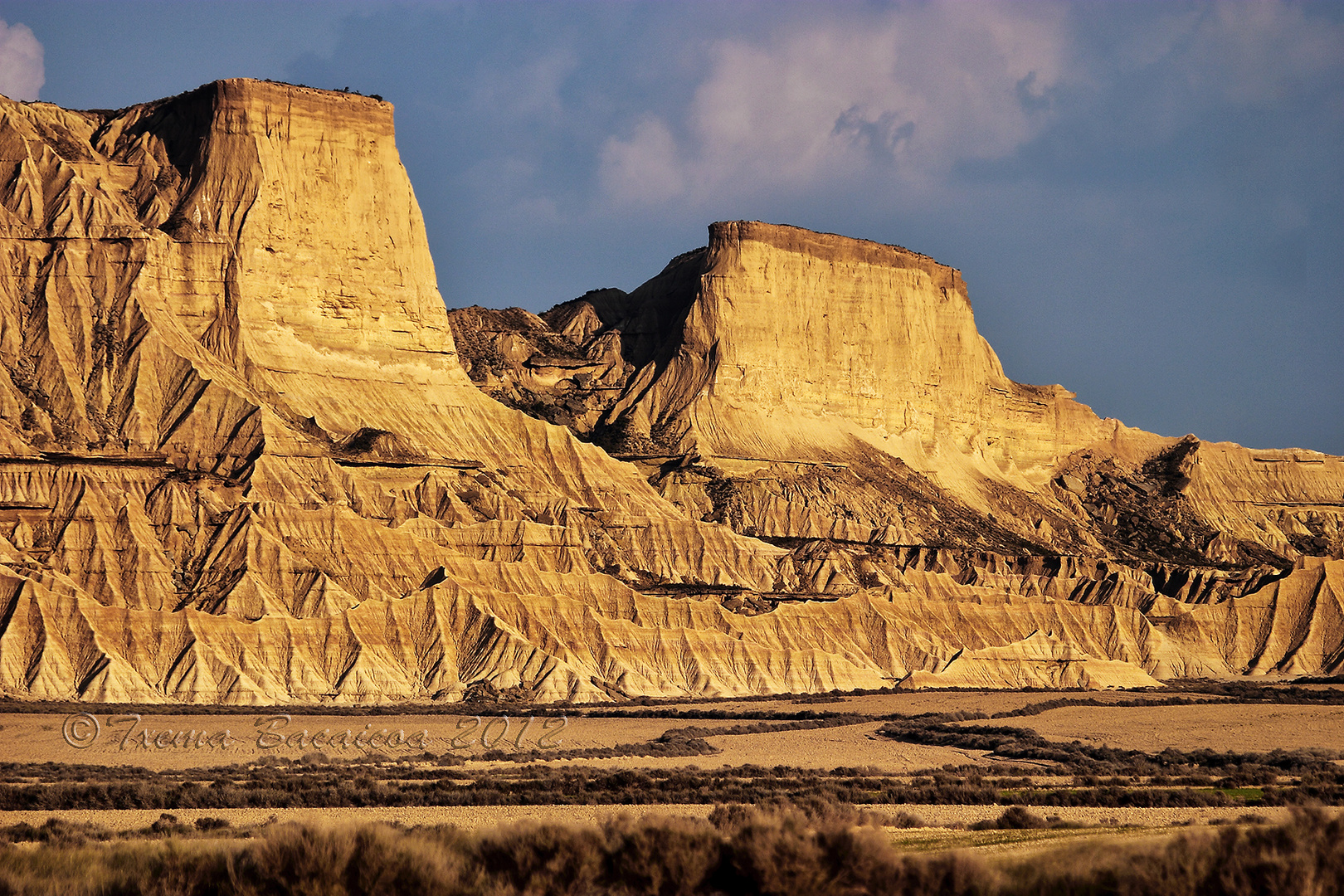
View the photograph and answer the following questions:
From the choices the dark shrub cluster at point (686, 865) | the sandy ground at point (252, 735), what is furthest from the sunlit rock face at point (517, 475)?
the dark shrub cluster at point (686, 865)

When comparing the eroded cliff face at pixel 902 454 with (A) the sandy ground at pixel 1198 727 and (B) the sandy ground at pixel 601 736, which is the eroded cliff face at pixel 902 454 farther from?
(B) the sandy ground at pixel 601 736

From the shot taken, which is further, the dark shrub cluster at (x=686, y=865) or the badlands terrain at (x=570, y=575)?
the badlands terrain at (x=570, y=575)

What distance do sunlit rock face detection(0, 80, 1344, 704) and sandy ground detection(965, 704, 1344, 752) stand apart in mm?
17388

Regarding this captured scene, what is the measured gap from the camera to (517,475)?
11162 centimetres

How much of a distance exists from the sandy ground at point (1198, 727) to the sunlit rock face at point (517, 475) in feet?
57.0

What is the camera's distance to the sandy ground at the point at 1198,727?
62531mm

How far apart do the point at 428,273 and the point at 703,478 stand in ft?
85.9

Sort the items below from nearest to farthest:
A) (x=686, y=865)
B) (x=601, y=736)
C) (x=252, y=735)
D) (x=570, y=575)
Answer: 1. (x=686, y=865)
2. (x=252, y=735)
3. (x=601, y=736)
4. (x=570, y=575)

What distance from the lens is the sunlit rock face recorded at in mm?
78750

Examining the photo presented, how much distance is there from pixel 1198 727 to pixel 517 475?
175ft

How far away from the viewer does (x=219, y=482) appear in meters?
89.0

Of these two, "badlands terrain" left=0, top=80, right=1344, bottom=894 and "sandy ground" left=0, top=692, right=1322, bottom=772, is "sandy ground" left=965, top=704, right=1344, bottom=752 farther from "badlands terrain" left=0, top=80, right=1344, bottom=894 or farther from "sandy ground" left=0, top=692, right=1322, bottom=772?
"badlands terrain" left=0, top=80, right=1344, bottom=894

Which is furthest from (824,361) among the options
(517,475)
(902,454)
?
(517,475)

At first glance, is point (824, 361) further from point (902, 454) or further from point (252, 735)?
point (252, 735)
